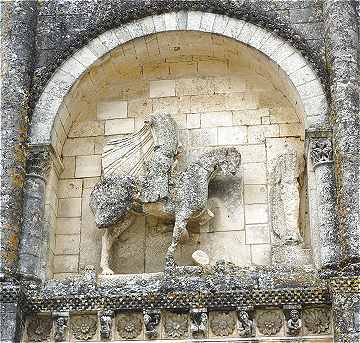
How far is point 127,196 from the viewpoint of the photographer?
900 centimetres

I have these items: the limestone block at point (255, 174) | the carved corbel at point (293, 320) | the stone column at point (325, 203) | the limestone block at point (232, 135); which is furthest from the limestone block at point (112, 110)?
the carved corbel at point (293, 320)

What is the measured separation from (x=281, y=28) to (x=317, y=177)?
1.77m

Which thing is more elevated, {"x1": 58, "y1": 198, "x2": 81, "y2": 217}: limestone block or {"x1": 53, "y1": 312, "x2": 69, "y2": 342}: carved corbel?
{"x1": 58, "y1": 198, "x2": 81, "y2": 217}: limestone block

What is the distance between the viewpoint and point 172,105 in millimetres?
9836

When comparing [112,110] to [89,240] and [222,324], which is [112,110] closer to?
[89,240]

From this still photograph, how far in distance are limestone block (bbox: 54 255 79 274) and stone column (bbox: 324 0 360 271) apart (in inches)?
113

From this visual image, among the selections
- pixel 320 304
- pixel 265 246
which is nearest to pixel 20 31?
pixel 265 246

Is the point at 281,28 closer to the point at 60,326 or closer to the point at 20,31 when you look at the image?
the point at 20,31

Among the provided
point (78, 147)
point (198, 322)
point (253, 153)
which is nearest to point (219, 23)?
point (253, 153)

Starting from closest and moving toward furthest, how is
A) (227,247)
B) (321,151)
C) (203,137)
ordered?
(321,151) → (227,247) → (203,137)

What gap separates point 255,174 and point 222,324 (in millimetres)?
1831

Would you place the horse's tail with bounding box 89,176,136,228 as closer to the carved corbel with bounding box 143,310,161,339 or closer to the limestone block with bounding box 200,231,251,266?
the limestone block with bounding box 200,231,251,266

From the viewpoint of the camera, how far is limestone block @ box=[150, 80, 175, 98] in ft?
32.5

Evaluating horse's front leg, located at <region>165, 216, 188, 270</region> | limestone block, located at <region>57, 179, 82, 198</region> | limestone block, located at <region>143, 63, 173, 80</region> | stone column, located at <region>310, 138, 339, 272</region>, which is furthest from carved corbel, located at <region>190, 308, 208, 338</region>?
limestone block, located at <region>143, 63, 173, 80</region>
